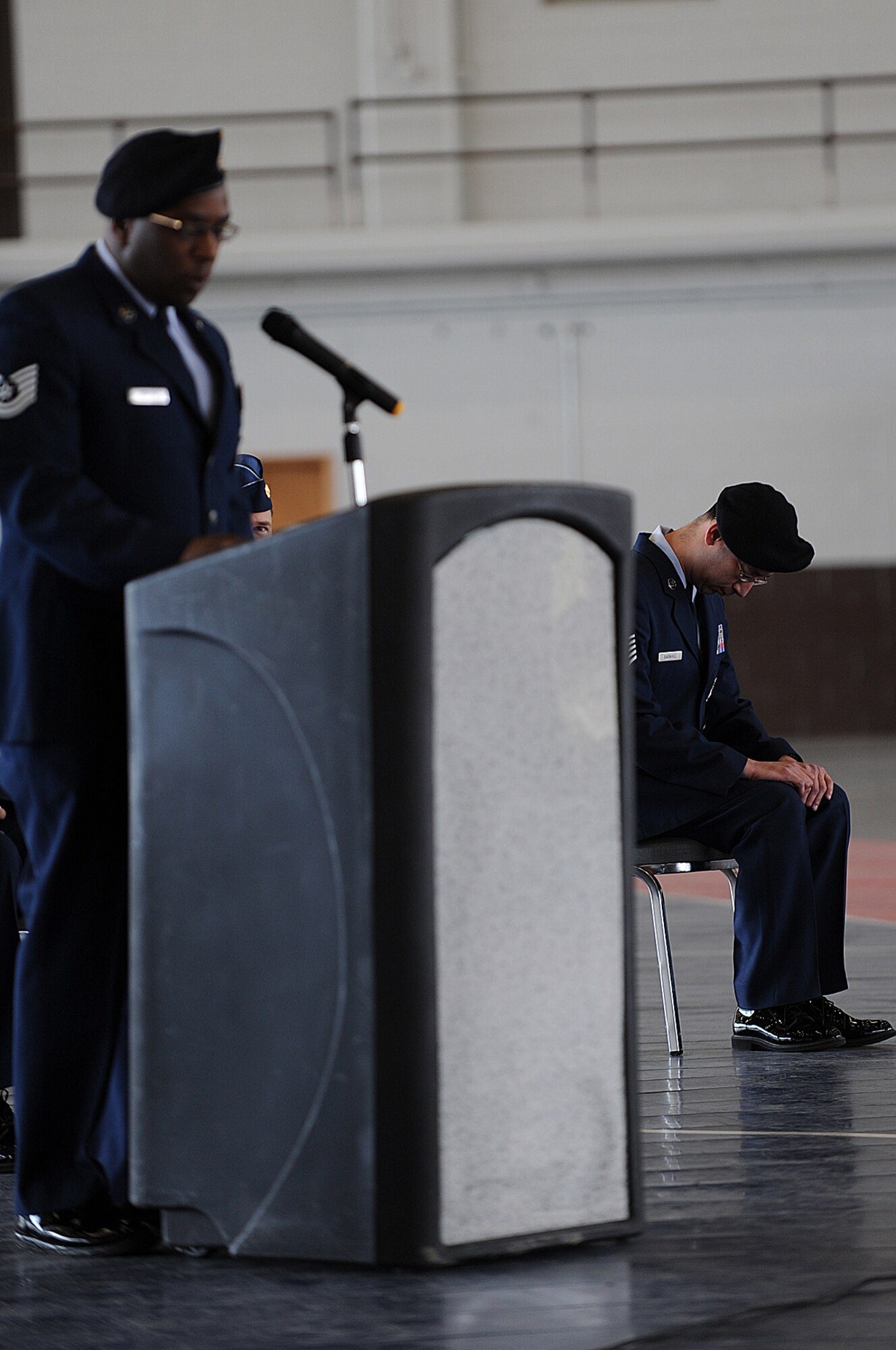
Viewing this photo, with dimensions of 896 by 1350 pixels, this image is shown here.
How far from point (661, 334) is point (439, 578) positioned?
10374mm

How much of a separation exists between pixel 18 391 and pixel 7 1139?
129 centimetres

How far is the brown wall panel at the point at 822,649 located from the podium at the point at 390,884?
1006 centimetres

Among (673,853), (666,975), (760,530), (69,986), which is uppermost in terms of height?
(760,530)

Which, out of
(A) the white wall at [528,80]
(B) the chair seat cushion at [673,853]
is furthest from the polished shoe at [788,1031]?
(A) the white wall at [528,80]

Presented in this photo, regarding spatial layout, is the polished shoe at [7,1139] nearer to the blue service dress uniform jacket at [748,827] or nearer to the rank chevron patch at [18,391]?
the rank chevron patch at [18,391]

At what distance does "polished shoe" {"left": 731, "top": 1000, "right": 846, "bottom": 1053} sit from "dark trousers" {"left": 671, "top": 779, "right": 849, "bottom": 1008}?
0.03 m

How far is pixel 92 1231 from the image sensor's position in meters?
2.06

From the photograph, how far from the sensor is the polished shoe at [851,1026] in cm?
322

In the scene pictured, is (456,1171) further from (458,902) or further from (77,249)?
(77,249)

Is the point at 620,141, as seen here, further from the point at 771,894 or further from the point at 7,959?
the point at 7,959

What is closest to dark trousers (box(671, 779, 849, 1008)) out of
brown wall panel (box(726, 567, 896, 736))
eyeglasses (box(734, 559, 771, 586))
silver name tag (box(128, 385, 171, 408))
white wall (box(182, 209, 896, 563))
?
eyeglasses (box(734, 559, 771, 586))

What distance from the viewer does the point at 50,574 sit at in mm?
2074

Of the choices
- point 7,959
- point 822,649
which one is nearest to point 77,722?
point 7,959

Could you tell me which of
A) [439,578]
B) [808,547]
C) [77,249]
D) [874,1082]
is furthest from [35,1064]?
[77,249]
